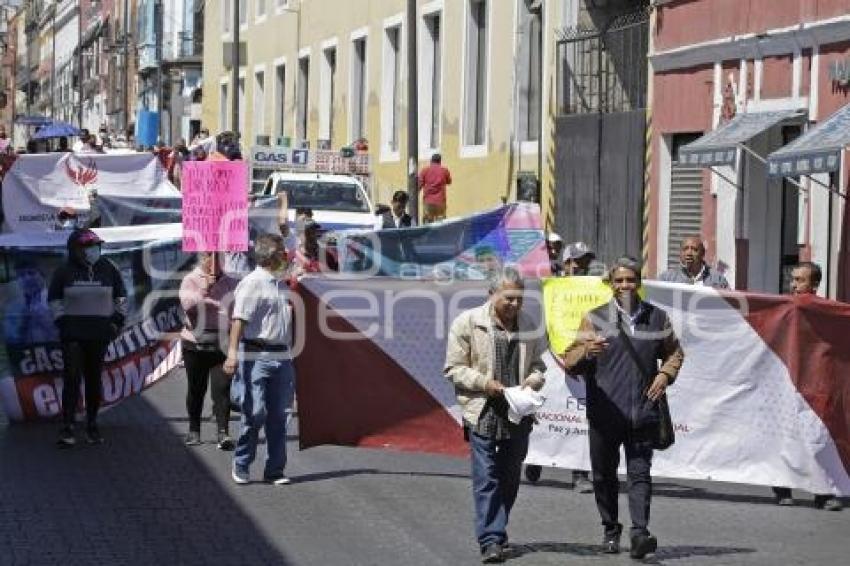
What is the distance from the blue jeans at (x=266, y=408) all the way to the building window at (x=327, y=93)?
1232 inches

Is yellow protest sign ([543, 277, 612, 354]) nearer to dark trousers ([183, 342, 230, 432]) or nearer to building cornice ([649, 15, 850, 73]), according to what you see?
dark trousers ([183, 342, 230, 432])

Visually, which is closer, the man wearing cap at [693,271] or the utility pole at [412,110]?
the man wearing cap at [693,271]

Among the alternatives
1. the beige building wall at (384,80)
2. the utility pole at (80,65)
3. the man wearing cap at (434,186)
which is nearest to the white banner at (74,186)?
the man wearing cap at (434,186)

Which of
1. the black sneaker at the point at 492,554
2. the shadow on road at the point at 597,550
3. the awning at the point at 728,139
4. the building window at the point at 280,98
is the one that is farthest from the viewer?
the building window at the point at 280,98

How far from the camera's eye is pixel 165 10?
6694cm

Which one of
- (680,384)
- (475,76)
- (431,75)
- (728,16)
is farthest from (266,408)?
(431,75)

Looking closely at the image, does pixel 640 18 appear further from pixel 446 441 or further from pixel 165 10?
pixel 165 10

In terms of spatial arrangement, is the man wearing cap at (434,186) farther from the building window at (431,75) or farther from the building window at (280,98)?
the building window at (280,98)

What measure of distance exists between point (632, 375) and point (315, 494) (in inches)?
110

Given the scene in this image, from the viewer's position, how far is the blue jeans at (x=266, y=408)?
12.9 metres

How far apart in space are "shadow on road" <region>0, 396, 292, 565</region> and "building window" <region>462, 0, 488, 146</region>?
62.7 feet

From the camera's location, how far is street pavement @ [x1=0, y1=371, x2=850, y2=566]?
10.5m

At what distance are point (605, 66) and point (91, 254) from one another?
48.6 feet

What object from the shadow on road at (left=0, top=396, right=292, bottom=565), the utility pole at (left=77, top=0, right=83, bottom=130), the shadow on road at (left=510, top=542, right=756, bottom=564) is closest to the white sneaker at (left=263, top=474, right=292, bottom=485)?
the shadow on road at (left=0, top=396, right=292, bottom=565)
